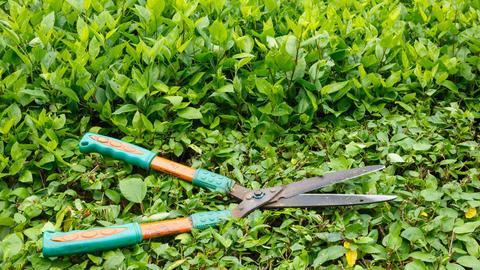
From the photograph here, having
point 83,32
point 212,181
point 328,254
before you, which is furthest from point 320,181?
point 83,32

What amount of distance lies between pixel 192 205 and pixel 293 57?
97 centimetres

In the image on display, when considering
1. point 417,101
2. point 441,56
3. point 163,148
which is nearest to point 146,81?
point 163,148

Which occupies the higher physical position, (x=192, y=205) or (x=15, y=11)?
(x=15, y=11)

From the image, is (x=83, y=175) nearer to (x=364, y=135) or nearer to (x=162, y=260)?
(x=162, y=260)

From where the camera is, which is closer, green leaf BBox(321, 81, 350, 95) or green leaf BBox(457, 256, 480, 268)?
green leaf BBox(457, 256, 480, 268)

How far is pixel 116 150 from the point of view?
274cm

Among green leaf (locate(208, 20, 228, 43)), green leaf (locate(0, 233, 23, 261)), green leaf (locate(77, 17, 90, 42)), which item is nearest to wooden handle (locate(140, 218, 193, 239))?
green leaf (locate(0, 233, 23, 261))

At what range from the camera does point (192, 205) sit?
261 cm

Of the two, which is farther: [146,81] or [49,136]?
[146,81]

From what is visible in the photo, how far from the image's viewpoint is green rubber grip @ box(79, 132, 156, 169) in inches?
108

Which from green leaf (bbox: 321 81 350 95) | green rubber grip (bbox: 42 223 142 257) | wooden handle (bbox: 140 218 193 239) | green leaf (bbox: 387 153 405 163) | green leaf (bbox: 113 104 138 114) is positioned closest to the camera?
green rubber grip (bbox: 42 223 142 257)

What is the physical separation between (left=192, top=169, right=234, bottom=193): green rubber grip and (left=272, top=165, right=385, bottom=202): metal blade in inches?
9.4

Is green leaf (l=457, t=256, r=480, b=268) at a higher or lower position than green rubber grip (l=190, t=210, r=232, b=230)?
lower

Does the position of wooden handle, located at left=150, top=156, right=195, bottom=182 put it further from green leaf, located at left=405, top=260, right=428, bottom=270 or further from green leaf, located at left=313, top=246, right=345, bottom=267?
green leaf, located at left=405, top=260, right=428, bottom=270
